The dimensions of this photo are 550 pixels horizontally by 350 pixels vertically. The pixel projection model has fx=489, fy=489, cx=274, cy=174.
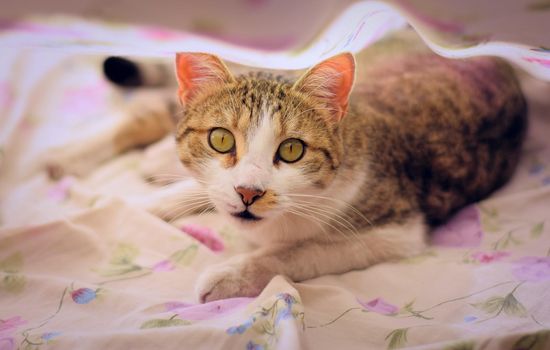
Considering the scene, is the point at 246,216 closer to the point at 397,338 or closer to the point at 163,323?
the point at 163,323

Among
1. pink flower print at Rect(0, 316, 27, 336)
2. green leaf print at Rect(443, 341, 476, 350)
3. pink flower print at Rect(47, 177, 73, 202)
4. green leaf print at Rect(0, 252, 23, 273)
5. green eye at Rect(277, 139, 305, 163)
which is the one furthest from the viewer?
pink flower print at Rect(47, 177, 73, 202)

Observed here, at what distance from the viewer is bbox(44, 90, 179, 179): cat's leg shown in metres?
1.86

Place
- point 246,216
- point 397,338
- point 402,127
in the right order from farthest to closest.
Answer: point 402,127, point 246,216, point 397,338

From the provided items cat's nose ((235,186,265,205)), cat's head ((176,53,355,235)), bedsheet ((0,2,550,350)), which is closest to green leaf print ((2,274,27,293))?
bedsheet ((0,2,550,350))

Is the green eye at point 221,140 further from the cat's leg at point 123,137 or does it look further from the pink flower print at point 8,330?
the cat's leg at point 123,137

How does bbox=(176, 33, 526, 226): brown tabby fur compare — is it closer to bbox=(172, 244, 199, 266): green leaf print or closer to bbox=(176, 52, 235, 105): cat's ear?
bbox=(176, 52, 235, 105): cat's ear

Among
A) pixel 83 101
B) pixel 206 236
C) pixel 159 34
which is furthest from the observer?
pixel 83 101

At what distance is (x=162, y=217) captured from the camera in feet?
5.06

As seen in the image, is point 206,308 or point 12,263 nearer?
point 206,308

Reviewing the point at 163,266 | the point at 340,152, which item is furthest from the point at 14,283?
the point at 340,152

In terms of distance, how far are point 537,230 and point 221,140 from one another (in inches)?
37.3

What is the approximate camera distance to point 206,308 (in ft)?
3.68

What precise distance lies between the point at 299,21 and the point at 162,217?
725 mm

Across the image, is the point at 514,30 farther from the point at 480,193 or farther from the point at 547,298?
the point at 547,298
